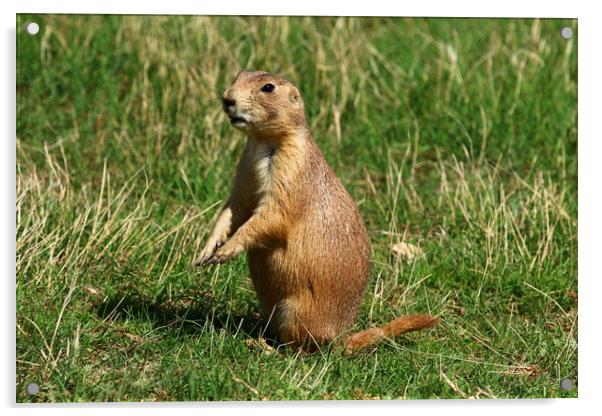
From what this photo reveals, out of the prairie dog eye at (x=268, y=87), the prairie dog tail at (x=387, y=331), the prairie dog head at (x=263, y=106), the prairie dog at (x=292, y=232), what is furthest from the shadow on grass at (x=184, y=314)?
the prairie dog eye at (x=268, y=87)

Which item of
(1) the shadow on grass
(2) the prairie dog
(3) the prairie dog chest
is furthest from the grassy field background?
(3) the prairie dog chest

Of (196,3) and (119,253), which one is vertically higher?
(196,3)

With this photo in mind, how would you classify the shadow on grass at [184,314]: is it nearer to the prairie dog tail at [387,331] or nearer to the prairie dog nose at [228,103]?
the prairie dog tail at [387,331]

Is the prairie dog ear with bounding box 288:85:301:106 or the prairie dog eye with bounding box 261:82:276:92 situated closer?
the prairie dog eye with bounding box 261:82:276:92

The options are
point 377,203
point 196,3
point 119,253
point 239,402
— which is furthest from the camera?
point 377,203

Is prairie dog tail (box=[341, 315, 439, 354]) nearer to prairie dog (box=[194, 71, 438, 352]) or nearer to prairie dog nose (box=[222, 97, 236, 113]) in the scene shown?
prairie dog (box=[194, 71, 438, 352])

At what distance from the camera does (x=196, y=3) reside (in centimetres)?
482

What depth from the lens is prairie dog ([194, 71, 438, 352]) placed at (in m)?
4.52

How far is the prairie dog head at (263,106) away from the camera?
436cm

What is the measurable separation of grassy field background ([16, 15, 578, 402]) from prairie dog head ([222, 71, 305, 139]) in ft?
2.69

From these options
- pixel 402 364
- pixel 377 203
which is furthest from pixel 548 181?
pixel 402 364

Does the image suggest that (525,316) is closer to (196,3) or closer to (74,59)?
(196,3)

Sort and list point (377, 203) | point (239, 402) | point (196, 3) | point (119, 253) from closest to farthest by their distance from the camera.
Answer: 1. point (239, 402)
2. point (196, 3)
3. point (119, 253)
4. point (377, 203)
